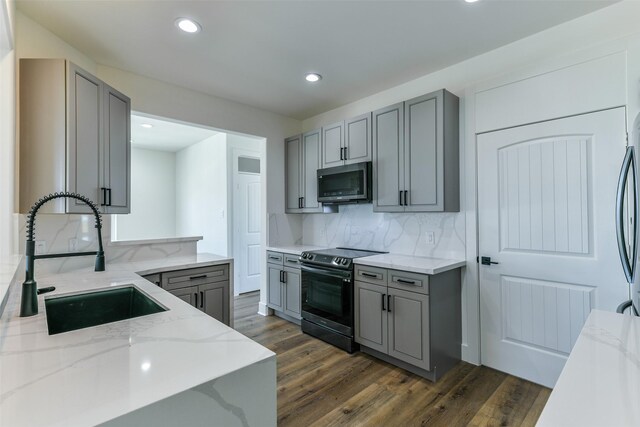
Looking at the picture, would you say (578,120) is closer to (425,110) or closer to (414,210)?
(425,110)

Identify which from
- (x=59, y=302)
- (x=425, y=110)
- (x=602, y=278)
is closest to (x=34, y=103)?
(x=59, y=302)

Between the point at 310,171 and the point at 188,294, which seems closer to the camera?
the point at 188,294

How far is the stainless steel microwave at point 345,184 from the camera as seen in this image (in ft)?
10.3

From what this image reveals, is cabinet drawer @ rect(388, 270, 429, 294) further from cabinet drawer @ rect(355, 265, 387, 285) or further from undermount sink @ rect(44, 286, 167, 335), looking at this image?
undermount sink @ rect(44, 286, 167, 335)

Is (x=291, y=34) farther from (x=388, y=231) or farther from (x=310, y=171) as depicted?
(x=388, y=231)

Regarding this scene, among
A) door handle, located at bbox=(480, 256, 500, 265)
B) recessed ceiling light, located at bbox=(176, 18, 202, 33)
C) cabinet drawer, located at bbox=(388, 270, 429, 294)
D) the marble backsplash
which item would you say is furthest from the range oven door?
recessed ceiling light, located at bbox=(176, 18, 202, 33)

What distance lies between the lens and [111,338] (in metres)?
1.05

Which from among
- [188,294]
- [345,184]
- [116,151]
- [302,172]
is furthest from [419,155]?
[116,151]

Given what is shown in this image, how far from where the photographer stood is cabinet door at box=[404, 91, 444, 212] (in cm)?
263

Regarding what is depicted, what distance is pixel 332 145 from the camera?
11.7 ft

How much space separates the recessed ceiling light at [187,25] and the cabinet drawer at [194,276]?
188 centimetres

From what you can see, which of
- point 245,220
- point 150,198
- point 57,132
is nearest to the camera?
point 57,132

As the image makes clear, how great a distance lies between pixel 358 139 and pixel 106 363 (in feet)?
9.49

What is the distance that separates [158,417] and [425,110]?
2778mm
